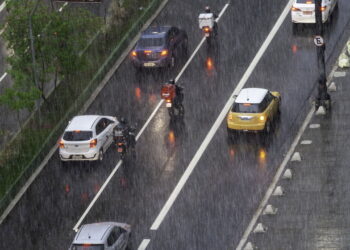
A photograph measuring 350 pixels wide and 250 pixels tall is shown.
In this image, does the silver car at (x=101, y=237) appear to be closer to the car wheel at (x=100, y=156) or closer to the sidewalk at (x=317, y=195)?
the sidewalk at (x=317, y=195)

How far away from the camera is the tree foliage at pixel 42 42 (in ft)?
171

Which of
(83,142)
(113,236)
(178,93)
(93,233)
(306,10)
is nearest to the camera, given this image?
(93,233)

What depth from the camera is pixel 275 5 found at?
196ft

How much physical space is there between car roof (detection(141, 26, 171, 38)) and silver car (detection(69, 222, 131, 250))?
14.7m

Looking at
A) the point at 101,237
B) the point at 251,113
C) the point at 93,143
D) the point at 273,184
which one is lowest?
the point at 273,184

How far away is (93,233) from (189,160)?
315 inches

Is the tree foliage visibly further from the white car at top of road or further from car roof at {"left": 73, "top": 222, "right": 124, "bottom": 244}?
car roof at {"left": 73, "top": 222, "right": 124, "bottom": 244}

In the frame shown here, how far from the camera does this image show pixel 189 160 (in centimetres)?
4853

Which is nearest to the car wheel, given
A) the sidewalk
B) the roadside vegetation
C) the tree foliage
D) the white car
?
the white car

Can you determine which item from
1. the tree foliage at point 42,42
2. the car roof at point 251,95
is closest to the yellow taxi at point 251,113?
the car roof at point 251,95

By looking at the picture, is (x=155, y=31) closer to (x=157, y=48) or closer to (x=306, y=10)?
(x=157, y=48)

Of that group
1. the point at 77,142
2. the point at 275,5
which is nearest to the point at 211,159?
the point at 77,142

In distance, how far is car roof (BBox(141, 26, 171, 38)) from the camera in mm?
55562

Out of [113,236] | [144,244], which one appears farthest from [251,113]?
[113,236]
